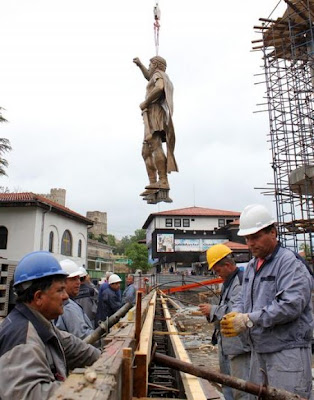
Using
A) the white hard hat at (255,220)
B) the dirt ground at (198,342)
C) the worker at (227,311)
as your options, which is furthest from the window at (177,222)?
the white hard hat at (255,220)

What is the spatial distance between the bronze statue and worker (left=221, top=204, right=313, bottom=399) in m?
2.64

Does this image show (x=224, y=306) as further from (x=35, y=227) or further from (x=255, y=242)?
(x=35, y=227)

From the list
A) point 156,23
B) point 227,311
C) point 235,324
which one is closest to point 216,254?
point 227,311

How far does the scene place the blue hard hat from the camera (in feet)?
6.64

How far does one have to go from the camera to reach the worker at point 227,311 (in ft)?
11.9

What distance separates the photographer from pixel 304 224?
567 inches

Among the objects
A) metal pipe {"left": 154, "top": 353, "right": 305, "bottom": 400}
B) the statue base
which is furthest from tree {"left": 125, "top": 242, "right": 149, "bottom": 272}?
metal pipe {"left": 154, "top": 353, "right": 305, "bottom": 400}

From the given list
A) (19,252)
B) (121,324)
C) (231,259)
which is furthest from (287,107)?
(19,252)

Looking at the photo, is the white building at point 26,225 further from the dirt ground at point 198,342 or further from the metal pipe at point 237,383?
the metal pipe at point 237,383

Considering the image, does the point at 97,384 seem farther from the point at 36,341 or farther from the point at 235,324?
the point at 235,324

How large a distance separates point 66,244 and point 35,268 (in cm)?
2997

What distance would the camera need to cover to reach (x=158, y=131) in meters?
5.74

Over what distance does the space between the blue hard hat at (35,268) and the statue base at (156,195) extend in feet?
11.6

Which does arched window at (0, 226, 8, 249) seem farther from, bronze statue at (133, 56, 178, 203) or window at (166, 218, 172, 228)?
bronze statue at (133, 56, 178, 203)
